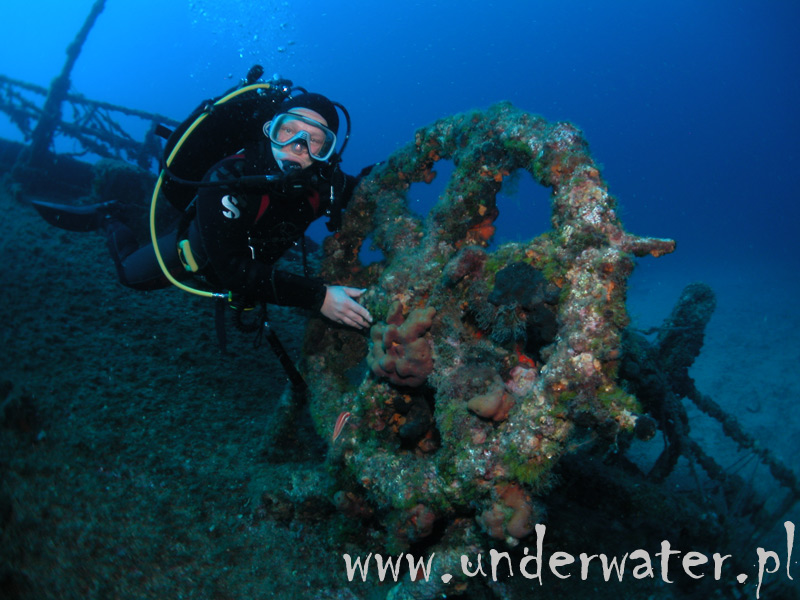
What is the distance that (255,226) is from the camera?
387 centimetres

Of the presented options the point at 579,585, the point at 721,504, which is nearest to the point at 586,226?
the point at 579,585

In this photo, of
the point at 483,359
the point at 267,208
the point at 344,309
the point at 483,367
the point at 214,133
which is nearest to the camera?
the point at 483,367

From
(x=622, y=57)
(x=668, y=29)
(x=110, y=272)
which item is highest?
(x=668, y=29)

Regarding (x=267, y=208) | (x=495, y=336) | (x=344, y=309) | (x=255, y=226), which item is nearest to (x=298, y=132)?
(x=267, y=208)

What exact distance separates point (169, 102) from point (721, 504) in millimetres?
182076

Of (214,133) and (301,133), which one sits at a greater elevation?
(301,133)

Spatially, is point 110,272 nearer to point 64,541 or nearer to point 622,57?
point 64,541

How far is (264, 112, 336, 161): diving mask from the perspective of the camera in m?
3.85

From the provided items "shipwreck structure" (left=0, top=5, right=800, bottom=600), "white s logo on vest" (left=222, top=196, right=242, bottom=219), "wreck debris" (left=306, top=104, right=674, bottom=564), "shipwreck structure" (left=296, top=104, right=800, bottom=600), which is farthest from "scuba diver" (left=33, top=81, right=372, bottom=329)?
"wreck debris" (left=306, top=104, right=674, bottom=564)

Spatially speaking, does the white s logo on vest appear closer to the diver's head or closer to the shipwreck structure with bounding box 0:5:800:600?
the diver's head

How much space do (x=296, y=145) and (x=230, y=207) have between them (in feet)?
2.99

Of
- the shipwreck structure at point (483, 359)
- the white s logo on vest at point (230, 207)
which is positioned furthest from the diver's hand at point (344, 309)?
the white s logo on vest at point (230, 207)

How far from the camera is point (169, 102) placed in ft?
480

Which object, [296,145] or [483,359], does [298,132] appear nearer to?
[296,145]
